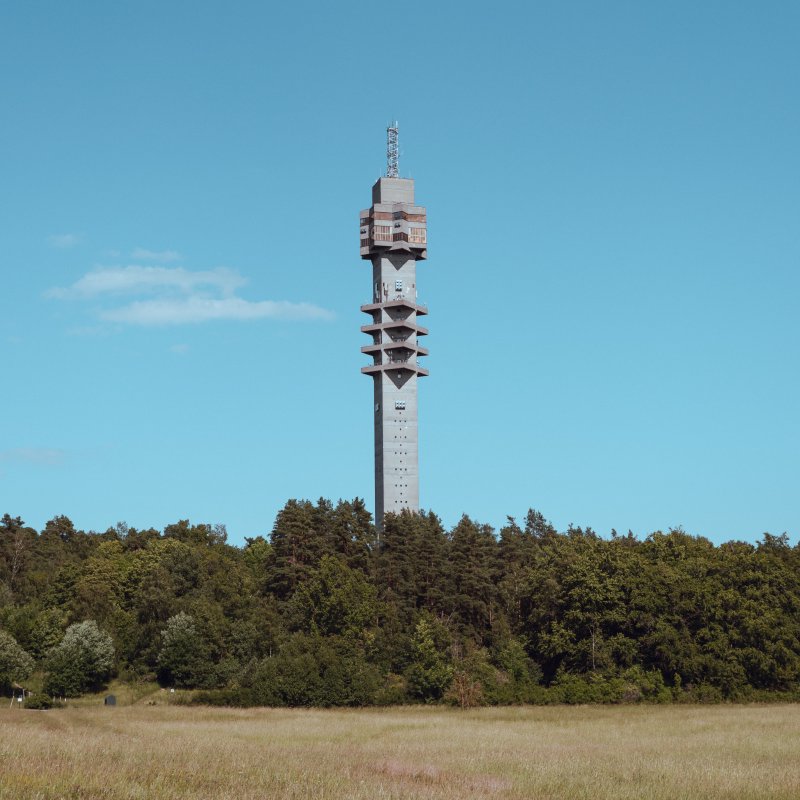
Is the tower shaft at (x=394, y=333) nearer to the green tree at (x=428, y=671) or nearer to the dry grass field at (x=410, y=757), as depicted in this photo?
the green tree at (x=428, y=671)

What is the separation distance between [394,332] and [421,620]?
55.1 m

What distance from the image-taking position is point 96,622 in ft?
326

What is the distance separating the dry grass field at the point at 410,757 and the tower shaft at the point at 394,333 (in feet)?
197

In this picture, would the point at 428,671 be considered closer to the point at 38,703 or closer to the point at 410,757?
the point at 38,703

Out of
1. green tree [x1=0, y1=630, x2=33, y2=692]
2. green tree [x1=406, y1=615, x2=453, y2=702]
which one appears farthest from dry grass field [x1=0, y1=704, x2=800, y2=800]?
green tree [x1=0, y1=630, x2=33, y2=692]

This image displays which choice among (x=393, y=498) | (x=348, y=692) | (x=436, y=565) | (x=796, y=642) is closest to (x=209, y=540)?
(x=393, y=498)

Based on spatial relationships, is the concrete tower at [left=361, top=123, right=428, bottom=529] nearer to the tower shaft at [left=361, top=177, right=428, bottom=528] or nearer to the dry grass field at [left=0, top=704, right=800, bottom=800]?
the tower shaft at [left=361, top=177, right=428, bottom=528]

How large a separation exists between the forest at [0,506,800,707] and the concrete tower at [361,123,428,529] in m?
11.0

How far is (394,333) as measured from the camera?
131625 millimetres

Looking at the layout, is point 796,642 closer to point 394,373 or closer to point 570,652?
point 570,652

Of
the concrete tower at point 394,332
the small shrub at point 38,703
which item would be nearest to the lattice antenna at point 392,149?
the concrete tower at point 394,332

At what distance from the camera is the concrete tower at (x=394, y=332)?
409 ft

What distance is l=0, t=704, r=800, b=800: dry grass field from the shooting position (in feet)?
78.8

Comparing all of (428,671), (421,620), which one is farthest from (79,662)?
(428,671)
